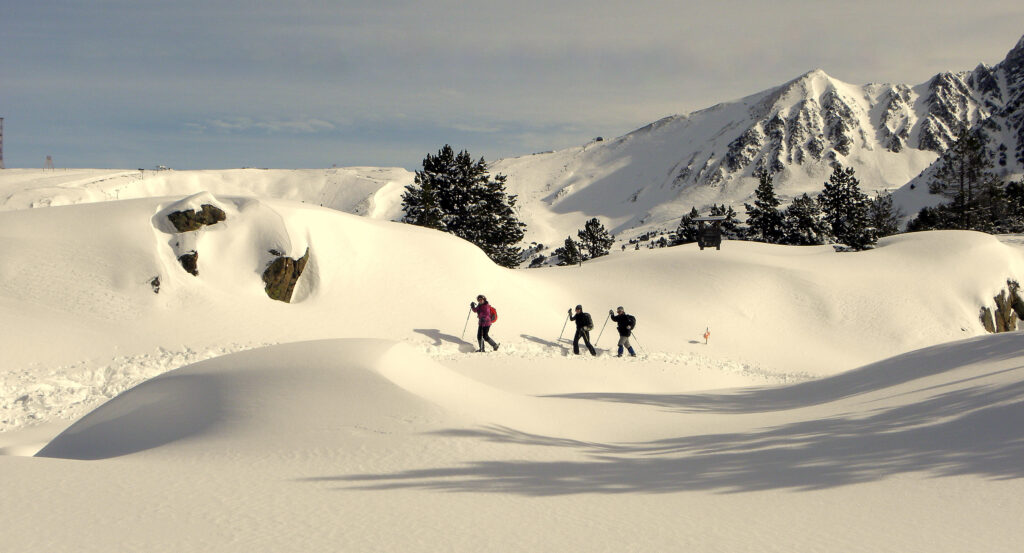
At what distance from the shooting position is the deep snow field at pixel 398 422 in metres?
5.52

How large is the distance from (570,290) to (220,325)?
631 inches

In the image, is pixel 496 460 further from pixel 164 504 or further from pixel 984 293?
pixel 984 293

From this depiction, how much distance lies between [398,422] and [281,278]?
48.3ft

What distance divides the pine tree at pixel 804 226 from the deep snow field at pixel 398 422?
4490cm

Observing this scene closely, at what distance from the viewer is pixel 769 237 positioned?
223 feet

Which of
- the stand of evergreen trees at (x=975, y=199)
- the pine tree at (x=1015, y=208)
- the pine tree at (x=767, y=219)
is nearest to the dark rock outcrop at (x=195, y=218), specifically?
the pine tree at (x=767, y=219)

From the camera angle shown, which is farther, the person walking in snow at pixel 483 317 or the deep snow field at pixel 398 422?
the person walking in snow at pixel 483 317

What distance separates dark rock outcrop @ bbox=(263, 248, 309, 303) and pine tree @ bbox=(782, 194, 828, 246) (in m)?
56.7

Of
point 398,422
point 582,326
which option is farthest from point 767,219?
point 398,422

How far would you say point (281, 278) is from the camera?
2192 cm

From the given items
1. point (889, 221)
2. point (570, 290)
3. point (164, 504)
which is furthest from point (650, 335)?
point (889, 221)

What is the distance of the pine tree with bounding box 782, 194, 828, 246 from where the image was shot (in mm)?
65625

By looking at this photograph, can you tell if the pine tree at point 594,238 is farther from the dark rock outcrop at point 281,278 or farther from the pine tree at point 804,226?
the dark rock outcrop at point 281,278

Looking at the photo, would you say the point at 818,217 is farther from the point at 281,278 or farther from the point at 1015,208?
the point at 281,278
